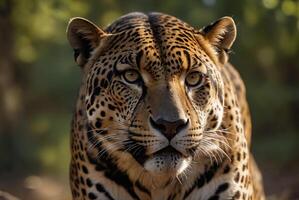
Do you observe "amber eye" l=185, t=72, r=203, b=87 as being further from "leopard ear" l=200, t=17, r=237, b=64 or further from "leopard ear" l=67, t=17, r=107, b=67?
"leopard ear" l=67, t=17, r=107, b=67

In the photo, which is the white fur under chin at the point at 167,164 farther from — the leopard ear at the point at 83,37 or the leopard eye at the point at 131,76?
the leopard ear at the point at 83,37

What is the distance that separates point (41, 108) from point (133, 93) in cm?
2319

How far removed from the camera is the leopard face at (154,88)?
8.32 m

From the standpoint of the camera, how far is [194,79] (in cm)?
870

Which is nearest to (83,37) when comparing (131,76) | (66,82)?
(131,76)

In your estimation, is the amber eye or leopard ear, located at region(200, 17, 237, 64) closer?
the amber eye

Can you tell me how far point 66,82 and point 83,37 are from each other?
738 inches

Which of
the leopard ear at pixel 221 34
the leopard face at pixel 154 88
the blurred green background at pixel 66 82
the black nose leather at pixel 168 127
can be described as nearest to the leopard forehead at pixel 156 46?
the leopard face at pixel 154 88

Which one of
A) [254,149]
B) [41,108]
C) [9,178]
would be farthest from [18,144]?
[254,149]

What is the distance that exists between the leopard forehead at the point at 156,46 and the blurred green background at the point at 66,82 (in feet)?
33.0

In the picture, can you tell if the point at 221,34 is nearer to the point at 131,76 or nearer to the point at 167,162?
the point at 131,76

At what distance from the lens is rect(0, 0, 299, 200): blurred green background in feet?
74.8

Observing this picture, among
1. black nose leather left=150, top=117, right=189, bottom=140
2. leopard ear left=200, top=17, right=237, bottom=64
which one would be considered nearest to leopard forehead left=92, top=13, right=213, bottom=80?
leopard ear left=200, top=17, right=237, bottom=64

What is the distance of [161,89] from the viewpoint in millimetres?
8438
